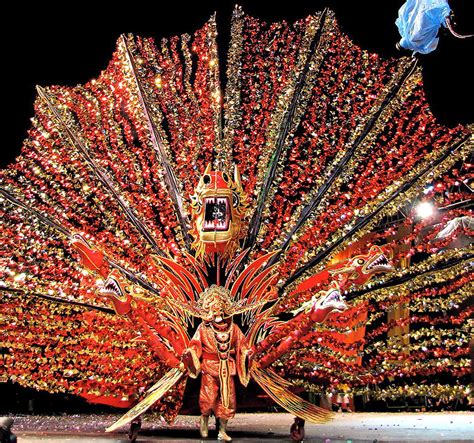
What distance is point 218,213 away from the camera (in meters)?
6.96

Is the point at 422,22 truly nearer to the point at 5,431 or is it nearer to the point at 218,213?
the point at 218,213

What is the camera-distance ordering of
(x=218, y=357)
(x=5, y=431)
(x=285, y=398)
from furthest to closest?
(x=218, y=357), (x=285, y=398), (x=5, y=431)

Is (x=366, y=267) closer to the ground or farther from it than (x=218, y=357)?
farther from it

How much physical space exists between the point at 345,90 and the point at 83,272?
325 centimetres

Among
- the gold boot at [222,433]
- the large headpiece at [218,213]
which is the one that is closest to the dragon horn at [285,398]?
the gold boot at [222,433]

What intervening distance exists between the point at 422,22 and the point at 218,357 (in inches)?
139

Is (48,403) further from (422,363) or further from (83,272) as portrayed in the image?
(422,363)

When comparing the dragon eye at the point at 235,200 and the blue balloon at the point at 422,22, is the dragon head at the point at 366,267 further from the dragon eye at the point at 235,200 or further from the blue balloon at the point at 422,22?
the blue balloon at the point at 422,22

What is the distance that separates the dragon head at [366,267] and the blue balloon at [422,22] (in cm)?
173

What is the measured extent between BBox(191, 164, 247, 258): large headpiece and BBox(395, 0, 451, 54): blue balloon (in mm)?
2102

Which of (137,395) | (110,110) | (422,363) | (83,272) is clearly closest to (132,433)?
(137,395)

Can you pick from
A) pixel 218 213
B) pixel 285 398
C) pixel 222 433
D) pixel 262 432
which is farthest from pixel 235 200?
pixel 262 432

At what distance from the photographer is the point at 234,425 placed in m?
9.40

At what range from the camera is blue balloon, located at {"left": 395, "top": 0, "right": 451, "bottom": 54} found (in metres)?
5.19
